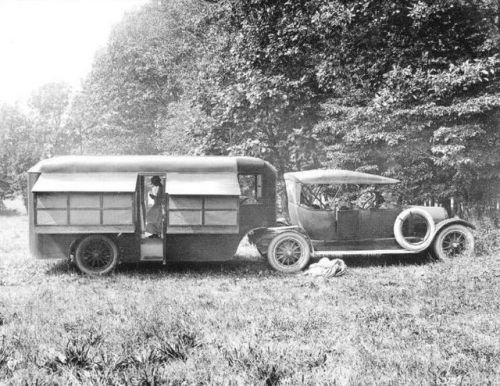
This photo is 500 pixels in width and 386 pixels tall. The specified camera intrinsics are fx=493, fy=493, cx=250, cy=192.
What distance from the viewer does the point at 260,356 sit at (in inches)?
175

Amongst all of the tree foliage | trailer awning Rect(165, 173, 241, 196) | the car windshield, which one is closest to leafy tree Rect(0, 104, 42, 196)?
the tree foliage

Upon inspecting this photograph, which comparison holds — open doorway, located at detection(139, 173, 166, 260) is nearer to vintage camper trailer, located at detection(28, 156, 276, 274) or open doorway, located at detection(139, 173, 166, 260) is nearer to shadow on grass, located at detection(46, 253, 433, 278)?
vintage camper trailer, located at detection(28, 156, 276, 274)

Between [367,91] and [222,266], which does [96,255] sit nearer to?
[222,266]

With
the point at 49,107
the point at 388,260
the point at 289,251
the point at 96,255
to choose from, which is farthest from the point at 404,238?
the point at 49,107

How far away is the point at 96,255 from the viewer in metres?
8.98

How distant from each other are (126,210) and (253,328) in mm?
4155

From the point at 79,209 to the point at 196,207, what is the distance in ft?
6.67

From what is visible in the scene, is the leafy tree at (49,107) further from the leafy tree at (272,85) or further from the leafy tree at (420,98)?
the leafy tree at (420,98)

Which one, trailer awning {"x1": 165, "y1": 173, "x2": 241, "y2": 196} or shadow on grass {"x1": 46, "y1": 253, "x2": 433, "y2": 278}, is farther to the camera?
shadow on grass {"x1": 46, "y1": 253, "x2": 433, "y2": 278}

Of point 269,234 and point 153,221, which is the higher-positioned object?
point 153,221

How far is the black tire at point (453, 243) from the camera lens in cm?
975

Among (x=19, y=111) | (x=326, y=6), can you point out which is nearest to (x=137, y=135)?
(x=19, y=111)

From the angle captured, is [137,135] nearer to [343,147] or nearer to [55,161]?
[343,147]

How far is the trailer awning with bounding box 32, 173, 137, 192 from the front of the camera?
8531mm
